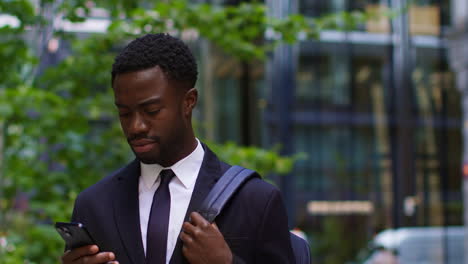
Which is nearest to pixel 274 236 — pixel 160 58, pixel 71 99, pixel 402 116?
pixel 160 58

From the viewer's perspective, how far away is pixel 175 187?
1.93m

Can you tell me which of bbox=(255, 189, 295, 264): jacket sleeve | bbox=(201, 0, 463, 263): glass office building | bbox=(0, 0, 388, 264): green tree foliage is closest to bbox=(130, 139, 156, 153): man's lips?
bbox=(255, 189, 295, 264): jacket sleeve

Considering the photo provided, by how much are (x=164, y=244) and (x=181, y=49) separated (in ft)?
1.88

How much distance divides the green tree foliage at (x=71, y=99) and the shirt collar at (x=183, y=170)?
126 inches

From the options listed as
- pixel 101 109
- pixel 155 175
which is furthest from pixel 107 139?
pixel 155 175

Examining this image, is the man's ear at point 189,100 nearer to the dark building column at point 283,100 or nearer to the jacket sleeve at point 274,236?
the jacket sleeve at point 274,236

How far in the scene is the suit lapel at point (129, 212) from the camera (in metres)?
1.84

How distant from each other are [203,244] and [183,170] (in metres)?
0.28

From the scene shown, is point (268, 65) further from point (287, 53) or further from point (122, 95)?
point (122, 95)

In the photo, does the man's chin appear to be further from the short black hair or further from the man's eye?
the short black hair

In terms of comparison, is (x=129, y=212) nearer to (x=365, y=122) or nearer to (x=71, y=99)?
(x=71, y=99)

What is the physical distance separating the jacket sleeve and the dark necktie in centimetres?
27

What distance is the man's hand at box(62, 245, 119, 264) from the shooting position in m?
1.78

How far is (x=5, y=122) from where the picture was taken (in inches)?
209
